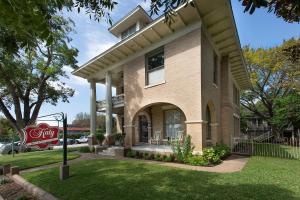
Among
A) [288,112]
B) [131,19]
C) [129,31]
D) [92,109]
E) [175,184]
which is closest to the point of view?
[175,184]

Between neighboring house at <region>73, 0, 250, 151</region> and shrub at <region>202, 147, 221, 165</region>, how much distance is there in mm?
364

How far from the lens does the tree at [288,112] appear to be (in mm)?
22578

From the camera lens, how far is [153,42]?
44.9 ft

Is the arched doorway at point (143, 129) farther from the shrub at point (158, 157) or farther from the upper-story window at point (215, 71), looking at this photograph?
the upper-story window at point (215, 71)

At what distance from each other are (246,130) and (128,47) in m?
30.5

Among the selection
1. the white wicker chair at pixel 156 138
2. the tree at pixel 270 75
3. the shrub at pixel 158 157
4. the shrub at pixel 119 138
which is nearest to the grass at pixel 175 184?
the shrub at pixel 158 157

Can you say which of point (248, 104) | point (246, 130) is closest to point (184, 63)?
point (248, 104)

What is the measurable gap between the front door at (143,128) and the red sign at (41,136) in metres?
10.2

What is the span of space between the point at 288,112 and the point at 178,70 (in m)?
17.2

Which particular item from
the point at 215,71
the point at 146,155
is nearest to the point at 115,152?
the point at 146,155

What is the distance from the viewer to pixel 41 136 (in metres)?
7.09

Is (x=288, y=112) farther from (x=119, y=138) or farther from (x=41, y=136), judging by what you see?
(x=41, y=136)

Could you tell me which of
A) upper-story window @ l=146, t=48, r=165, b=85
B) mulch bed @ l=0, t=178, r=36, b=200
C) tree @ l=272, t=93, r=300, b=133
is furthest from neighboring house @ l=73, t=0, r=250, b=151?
tree @ l=272, t=93, r=300, b=133

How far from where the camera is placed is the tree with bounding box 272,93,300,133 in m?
22.6
